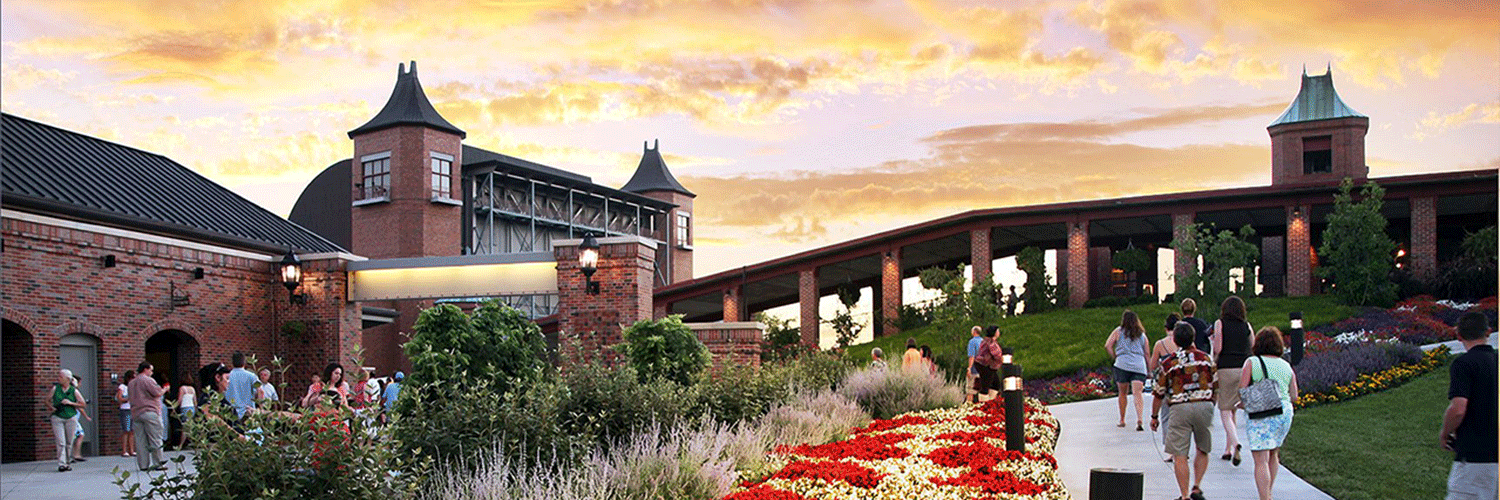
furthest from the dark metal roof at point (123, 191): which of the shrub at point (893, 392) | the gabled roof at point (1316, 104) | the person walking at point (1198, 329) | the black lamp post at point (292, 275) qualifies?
the gabled roof at point (1316, 104)

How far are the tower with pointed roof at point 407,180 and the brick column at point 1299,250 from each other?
3197 centimetres

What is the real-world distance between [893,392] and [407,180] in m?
33.9

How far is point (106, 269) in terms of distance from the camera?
18.3 metres

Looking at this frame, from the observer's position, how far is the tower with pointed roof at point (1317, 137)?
2040 inches

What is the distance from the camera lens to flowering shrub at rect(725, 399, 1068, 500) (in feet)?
26.3

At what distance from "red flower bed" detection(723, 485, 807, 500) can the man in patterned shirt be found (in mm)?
3714

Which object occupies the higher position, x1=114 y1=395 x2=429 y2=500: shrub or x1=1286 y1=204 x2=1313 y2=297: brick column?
x1=1286 y1=204 x2=1313 y2=297: brick column

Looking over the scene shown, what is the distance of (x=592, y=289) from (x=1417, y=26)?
41.8ft

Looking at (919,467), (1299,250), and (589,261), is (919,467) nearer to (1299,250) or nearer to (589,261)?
(589,261)

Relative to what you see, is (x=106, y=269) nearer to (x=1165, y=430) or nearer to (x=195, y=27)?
(x=195, y=27)

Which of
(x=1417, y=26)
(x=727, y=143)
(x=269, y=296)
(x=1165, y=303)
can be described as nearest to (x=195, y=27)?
(x=269, y=296)

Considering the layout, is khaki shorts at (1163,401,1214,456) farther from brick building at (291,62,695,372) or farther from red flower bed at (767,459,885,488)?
brick building at (291,62,695,372)

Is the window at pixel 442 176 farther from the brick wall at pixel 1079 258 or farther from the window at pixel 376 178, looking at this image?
the brick wall at pixel 1079 258

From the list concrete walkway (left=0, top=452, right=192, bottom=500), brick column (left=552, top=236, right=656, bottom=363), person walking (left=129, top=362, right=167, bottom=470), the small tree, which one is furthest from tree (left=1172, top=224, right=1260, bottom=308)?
concrete walkway (left=0, top=452, right=192, bottom=500)
